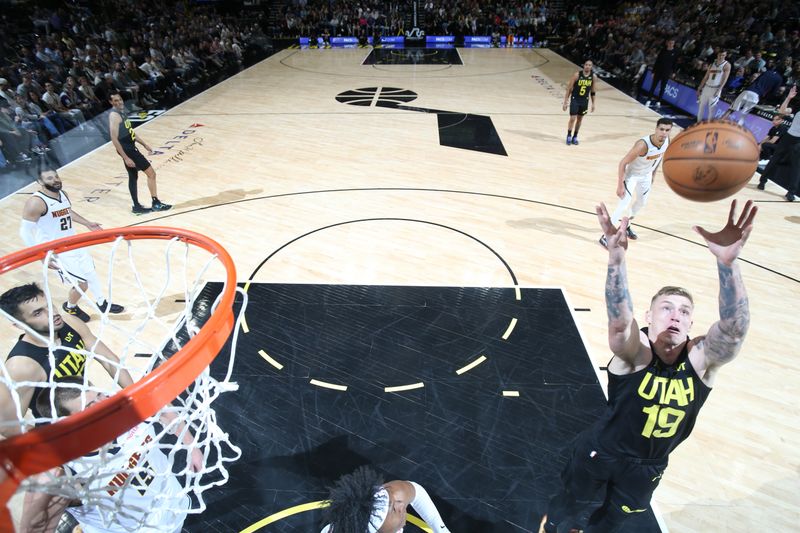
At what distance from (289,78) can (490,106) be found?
7301 mm

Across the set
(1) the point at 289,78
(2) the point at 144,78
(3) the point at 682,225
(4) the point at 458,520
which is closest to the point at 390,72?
(1) the point at 289,78

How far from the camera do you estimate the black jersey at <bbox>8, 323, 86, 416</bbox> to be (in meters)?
2.51

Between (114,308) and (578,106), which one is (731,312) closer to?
(114,308)

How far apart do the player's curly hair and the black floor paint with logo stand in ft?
3.25

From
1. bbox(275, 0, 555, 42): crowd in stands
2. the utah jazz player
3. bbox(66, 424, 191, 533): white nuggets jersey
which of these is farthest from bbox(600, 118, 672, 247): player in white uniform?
bbox(275, 0, 555, 42): crowd in stands

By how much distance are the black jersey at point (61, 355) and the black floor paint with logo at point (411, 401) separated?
117cm

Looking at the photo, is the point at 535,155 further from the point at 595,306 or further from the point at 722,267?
the point at 722,267

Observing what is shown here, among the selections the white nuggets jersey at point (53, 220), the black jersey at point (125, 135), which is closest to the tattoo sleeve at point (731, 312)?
the white nuggets jersey at point (53, 220)

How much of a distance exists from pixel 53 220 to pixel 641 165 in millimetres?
6161

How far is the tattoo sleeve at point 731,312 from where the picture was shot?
1849mm

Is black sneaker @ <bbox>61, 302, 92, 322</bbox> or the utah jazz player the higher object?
the utah jazz player

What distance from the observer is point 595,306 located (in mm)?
4820

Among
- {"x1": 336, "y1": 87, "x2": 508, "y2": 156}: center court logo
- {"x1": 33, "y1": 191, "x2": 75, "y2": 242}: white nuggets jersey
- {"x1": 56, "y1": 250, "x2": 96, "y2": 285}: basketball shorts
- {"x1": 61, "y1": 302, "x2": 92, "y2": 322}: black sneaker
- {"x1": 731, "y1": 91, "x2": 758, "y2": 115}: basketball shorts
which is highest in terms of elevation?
{"x1": 33, "y1": 191, "x2": 75, "y2": 242}: white nuggets jersey

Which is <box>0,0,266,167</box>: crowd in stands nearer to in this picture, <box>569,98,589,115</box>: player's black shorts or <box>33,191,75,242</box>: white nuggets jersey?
<box>33,191,75,242</box>: white nuggets jersey
